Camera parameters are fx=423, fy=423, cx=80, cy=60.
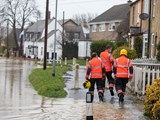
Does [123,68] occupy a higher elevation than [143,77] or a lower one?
higher

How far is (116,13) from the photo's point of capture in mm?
65562

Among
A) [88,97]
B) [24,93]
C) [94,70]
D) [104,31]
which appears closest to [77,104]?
[94,70]

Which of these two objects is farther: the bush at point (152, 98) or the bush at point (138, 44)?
the bush at point (138, 44)

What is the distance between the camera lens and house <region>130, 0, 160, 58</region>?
27087mm

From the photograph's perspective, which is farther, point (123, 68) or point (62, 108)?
point (123, 68)

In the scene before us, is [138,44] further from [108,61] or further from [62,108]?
[62,108]

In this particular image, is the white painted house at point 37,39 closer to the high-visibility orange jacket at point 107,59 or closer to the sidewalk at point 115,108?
the high-visibility orange jacket at point 107,59

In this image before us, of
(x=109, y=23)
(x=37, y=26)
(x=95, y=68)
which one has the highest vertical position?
(x=37, y=26)

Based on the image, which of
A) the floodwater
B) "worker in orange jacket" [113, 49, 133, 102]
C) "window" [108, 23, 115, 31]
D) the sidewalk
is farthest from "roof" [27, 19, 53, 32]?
"worker in orange jacket" [113, 49, 133, 102]

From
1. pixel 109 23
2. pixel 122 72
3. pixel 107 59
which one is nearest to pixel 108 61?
pixel 107 59

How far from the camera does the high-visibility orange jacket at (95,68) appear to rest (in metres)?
14.2

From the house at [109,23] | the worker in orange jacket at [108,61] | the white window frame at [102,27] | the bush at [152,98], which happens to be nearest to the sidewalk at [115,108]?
the bush at [152,98]

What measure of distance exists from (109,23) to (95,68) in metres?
51.2

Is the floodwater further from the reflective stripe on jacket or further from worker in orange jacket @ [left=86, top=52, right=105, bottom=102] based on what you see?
the reflective stripe on jacket
